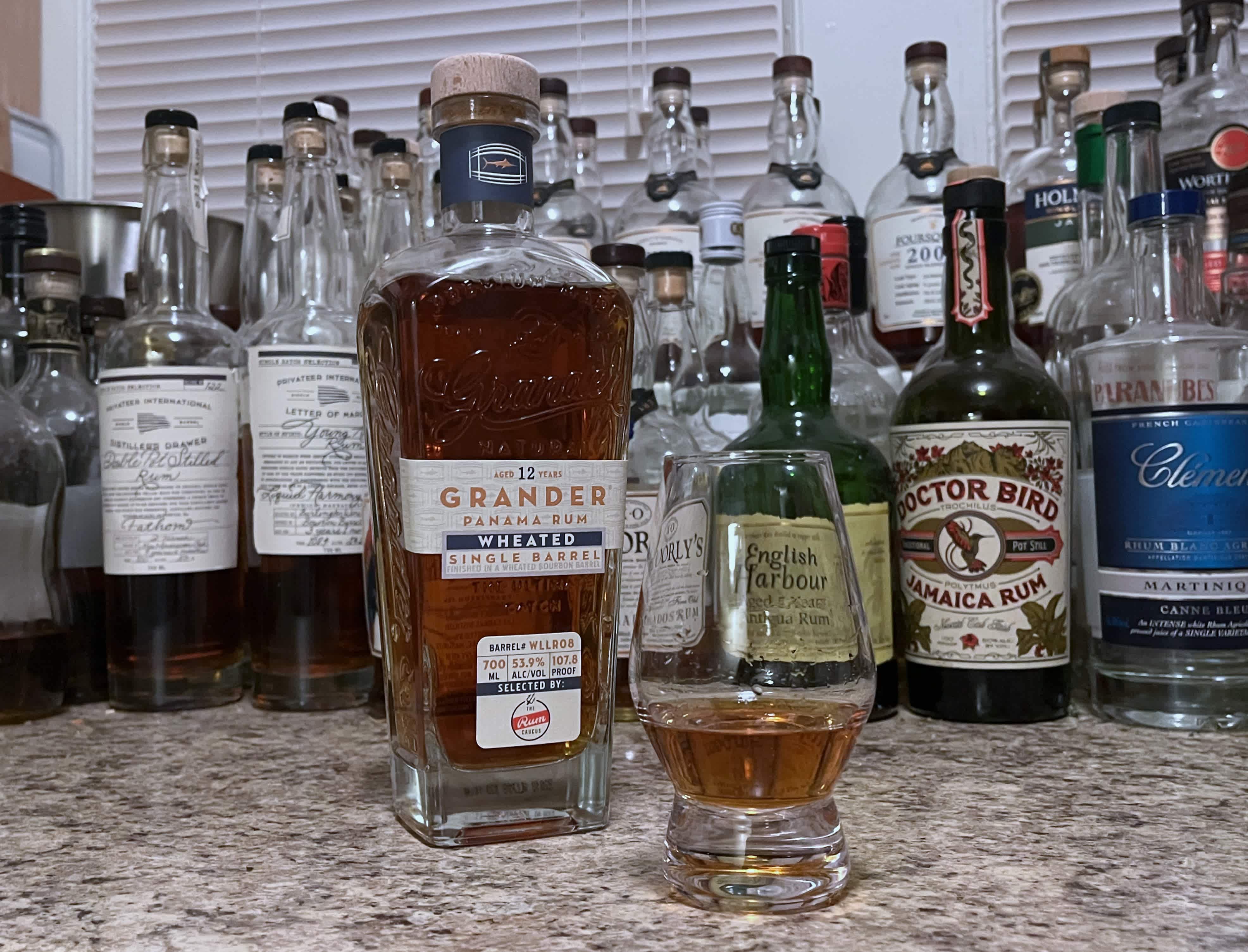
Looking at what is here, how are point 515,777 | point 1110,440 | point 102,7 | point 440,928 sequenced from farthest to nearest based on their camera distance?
point 102,7 < point 1110,440 < point 515,777 < point 440,928

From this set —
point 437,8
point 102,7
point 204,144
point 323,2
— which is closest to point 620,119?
point 437,8

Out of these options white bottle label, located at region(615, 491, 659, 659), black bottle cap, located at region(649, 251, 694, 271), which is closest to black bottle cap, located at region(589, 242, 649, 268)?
black bottle cap, located at region(649, 251, 694, 271)

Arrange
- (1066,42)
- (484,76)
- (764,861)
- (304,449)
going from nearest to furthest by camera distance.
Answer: (764,861), (484,76), (304,449), (1066,42)

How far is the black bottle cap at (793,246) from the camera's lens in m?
0.82

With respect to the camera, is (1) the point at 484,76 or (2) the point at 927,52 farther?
(2) the point at 927,52

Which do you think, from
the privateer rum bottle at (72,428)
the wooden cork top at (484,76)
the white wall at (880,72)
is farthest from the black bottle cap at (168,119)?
the white wall at (880,72)

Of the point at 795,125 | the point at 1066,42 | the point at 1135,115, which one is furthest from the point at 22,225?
the point at 1066,42

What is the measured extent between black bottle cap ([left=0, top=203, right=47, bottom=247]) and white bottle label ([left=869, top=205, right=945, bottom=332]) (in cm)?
83

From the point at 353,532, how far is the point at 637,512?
0.82 feet

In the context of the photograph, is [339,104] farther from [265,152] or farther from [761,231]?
[761,231]

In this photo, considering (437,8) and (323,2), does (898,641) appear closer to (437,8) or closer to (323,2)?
(437,8)

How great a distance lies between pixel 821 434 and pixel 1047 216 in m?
0.39

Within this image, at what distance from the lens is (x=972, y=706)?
0.87 m

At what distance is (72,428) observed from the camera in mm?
1062
